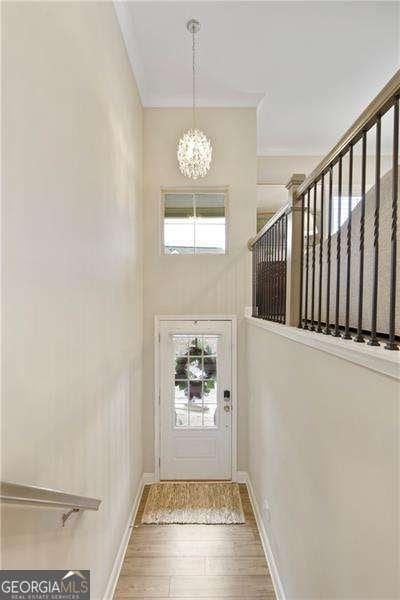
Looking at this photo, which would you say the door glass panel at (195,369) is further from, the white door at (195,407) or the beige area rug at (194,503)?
the beige area rug at (194,503)

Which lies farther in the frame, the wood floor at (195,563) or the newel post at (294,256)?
the wood floor at (195,563)

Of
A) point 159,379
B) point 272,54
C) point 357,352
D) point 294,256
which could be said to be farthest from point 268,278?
point 272,54

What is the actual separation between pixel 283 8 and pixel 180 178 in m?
1.89

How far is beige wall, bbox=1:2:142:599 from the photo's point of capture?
1242 mm

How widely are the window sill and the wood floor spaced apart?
6.53ft

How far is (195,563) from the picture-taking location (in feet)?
9.80

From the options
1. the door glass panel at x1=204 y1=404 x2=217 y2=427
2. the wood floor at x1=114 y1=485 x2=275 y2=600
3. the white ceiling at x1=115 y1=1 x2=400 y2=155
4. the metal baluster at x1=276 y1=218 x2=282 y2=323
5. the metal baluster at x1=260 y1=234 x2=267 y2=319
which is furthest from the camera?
the door glass panel at x1=204 y1=404 x2=217 y2=427

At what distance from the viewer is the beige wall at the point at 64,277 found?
1.24 metres

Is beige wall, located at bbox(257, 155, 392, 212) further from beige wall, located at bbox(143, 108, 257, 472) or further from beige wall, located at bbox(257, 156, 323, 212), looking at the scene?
beige wall, located at bbox(143, 108, 257, 472)

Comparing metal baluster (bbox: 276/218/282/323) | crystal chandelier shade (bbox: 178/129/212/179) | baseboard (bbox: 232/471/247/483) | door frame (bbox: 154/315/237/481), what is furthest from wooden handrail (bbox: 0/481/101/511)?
crystal chandelier shade (bbox: 178/129/212/179)

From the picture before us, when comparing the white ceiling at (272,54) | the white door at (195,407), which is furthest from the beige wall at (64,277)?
the white door at (195,407)

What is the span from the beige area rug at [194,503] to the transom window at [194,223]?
107 inches

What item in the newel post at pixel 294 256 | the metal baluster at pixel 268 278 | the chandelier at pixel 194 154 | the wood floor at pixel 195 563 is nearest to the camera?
the newel post at pixel 294 256

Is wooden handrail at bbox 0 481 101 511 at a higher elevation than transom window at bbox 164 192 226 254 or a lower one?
lower
